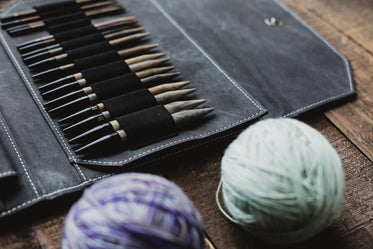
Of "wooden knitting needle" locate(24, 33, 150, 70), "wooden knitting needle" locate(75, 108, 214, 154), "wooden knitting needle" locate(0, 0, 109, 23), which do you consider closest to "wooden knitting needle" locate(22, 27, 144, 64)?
"wooden knitting needle" locate(24, 33, 150, 70)

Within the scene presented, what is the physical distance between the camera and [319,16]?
1.08m

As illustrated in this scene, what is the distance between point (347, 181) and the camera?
71cm

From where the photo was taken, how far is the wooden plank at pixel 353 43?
0.80m

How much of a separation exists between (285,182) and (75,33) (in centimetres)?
59

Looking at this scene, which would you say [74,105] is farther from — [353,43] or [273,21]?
[353,43]

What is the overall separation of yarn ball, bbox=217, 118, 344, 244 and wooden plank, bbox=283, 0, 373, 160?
0.80 feet

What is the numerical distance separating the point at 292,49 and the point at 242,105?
0.24 metres

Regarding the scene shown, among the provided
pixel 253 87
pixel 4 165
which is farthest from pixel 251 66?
pixel 4 165

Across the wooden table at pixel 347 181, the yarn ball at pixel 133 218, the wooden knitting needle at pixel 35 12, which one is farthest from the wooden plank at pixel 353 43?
the wooden knitting needle at pixel 35 12

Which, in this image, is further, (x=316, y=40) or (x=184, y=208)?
(x=316, y=40)

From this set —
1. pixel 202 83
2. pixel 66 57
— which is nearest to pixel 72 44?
pixel 66 57

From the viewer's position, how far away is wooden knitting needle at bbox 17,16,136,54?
2.86ft

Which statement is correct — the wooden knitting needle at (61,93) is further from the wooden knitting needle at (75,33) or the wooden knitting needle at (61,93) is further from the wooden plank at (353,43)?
the wooden plank at (353,43)

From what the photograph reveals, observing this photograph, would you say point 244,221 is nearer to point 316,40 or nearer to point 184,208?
point 184,208
